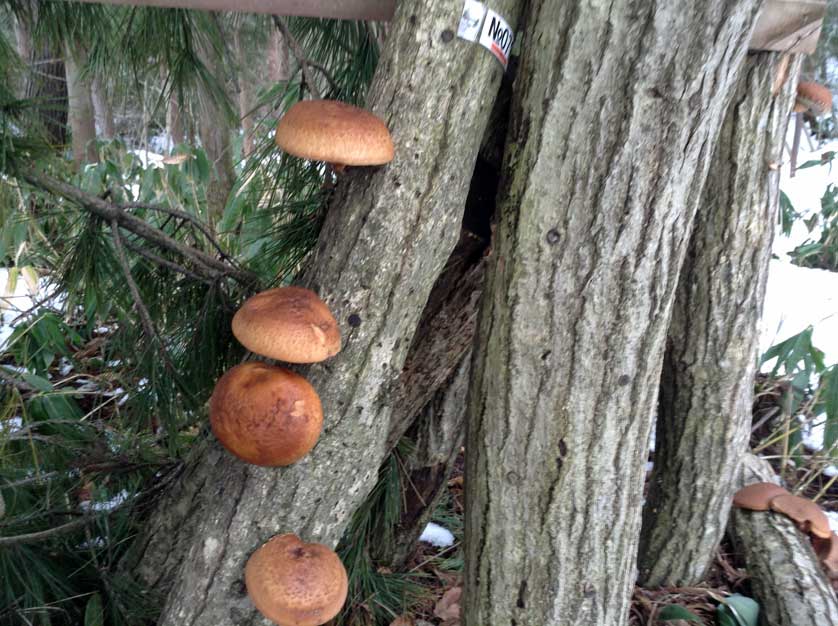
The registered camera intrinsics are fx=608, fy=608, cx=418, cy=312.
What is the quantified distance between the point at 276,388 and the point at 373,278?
0.35 metres

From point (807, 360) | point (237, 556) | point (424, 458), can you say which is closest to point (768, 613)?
point (807, 360)

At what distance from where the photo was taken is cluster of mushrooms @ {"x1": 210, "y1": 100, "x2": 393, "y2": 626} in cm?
130

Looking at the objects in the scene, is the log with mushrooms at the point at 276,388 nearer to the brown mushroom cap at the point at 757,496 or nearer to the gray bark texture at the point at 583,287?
the gray bark texture at the point at 583,287

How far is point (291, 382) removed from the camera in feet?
4.42

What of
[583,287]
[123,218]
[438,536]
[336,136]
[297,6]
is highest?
[297,6]

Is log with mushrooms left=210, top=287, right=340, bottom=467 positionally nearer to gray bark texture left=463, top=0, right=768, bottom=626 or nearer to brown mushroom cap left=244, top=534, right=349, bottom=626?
brown mushroom cap left=244, top=534, right=349, bottom=626

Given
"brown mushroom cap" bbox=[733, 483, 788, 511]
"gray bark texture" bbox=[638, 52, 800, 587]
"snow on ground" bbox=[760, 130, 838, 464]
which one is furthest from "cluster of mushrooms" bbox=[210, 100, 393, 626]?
"snow on ground" bbox=[760, 130, 838, 464]

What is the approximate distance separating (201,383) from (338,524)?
0.74 metres

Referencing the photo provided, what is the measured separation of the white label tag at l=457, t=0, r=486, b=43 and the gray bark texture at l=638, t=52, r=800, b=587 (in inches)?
37.4

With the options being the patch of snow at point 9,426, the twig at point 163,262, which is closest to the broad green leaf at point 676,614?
the twig at point 163,262

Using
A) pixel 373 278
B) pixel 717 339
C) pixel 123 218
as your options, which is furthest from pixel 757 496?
pixel 123 218

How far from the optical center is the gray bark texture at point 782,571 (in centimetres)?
228

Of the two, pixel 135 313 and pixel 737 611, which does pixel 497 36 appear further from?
pixel 737 611

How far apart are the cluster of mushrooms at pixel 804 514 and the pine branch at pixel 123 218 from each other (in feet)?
7.53
